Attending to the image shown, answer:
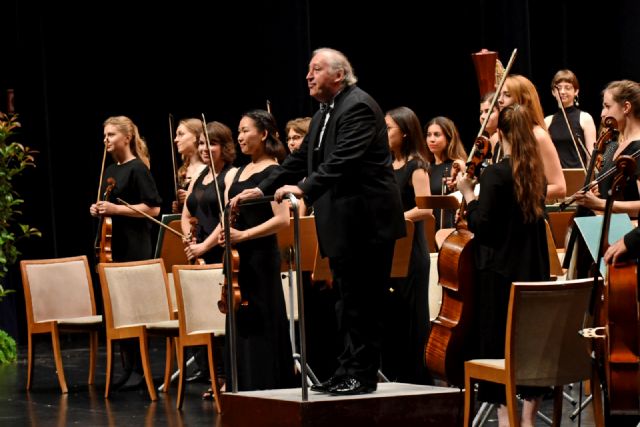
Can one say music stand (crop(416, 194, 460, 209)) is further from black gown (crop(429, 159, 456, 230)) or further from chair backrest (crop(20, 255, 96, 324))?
chair backrest (crop(20, 255, 96, 324))

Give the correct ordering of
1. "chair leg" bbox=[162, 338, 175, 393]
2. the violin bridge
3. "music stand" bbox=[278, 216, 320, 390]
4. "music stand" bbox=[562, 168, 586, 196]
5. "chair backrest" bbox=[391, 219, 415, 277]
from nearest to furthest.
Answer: the violin bridge < "chair backrest" bbox=[391, 219, 415, 277] < "music stand" bbox=[278, 216, 320, 390] < "music stand" bbox=[562, 168, 586, 196] < "chair leg" bbox=[162, 338, 175, 393]

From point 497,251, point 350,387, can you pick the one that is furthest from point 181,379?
point 497,251

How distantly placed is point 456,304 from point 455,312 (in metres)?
0.03

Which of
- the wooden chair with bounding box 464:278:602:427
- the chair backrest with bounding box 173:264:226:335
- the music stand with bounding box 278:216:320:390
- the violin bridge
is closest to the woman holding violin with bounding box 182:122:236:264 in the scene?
the chair backrest with bounding box 173:264:226:335

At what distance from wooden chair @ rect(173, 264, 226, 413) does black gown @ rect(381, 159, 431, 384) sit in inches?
35.2

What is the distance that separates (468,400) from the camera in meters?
4.72

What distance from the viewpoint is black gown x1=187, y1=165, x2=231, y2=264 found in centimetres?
657

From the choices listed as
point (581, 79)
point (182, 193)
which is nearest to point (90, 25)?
point (182, 193)

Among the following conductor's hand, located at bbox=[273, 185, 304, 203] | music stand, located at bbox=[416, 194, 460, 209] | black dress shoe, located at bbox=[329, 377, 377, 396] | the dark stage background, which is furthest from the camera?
the dark stage background

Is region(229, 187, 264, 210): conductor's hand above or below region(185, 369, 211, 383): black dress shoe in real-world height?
above

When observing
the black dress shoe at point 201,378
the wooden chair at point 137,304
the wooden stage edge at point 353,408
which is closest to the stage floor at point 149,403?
the wooden stage edge at point 353,408

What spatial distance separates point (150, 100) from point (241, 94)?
0.69m

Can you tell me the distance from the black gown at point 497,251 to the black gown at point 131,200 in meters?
3.03

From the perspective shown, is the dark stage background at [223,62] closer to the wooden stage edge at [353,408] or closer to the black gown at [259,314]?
the black gown at [259,314]
